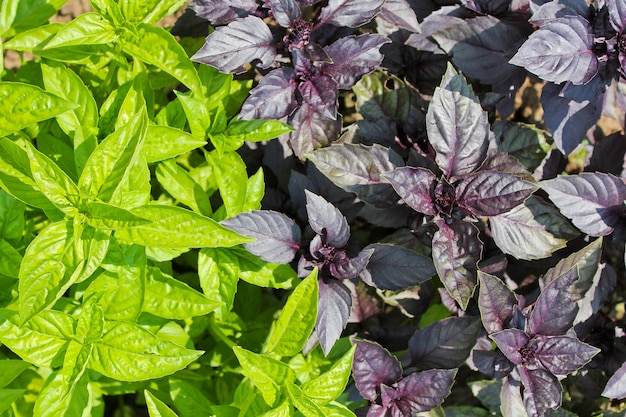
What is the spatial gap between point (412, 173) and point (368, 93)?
39 centimetres

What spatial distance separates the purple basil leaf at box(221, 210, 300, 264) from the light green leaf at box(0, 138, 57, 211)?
40 cm

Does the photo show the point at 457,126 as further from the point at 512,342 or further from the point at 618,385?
the point at 618,385

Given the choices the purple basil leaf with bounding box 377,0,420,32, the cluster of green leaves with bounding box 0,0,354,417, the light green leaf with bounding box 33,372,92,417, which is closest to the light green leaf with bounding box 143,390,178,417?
the cluster of green leaves with bounding box 0,0,354,417

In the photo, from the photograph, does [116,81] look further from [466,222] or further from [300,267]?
[466,222]

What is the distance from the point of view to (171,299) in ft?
4.88

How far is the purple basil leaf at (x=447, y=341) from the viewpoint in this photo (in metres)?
1.57

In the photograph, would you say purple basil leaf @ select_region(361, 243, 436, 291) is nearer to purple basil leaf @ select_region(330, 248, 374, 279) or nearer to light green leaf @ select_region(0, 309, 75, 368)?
purple basil leaf @ select_region(330, 248, 374, 279)

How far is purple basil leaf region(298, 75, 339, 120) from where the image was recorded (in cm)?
151

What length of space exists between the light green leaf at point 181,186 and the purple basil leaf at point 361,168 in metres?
0.33

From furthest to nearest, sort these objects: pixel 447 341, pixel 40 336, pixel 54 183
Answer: pixel 447 341 < pixel 40 336 < pixel 54 183

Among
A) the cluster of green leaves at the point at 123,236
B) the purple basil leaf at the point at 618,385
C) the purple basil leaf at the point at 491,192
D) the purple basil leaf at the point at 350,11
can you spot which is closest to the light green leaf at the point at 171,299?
the cluster of green leaves at the point at 123,236

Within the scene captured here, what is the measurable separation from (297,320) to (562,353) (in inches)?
23.9

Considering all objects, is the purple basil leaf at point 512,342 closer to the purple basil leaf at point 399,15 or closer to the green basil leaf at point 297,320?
the green basil leaf at point 297,320

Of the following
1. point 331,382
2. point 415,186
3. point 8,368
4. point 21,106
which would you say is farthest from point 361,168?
point 8,368
